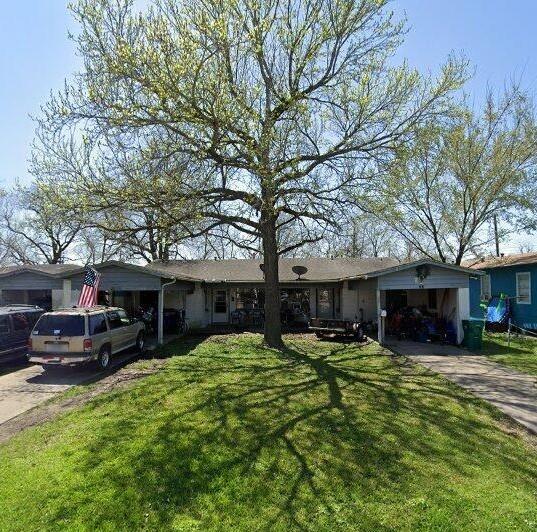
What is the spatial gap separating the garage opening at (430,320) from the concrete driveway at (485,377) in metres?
1.45

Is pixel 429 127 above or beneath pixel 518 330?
above

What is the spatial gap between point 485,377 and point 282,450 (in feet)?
23.4

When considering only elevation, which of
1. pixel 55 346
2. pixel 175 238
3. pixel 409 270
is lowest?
pixel 55 346

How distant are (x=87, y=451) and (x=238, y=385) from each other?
4219 mm

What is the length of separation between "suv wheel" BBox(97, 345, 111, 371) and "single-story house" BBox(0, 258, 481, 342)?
152 inches

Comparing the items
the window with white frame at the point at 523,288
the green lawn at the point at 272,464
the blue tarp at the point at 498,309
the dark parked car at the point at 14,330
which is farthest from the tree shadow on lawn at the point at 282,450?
the blue tarp at the point at 498,309

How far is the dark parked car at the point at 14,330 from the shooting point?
12.1 meters

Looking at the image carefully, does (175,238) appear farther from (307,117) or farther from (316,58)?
(316,58)

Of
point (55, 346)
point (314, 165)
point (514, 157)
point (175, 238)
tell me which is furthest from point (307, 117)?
point (514, 157)

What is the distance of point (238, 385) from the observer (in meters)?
9.53

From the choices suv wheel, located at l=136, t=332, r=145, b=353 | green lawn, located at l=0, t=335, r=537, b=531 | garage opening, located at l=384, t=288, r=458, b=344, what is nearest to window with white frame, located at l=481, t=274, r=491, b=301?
garage opening, located at l=384, t=288, r=458, b=344

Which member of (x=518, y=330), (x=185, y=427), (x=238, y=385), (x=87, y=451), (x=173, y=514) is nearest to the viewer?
(x=173, y=514)

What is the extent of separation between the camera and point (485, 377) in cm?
1048

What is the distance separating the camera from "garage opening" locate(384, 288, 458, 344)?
1700cm
